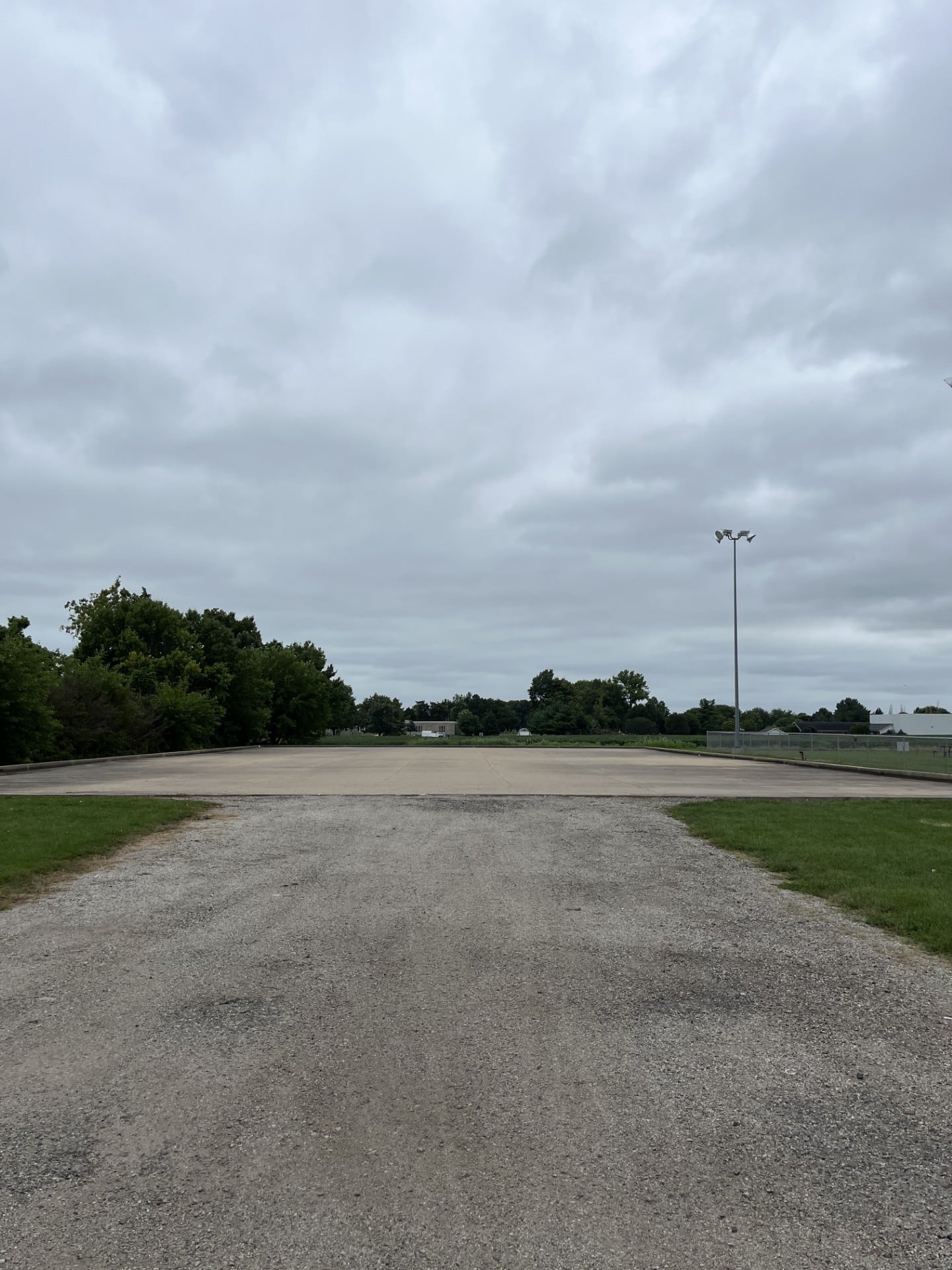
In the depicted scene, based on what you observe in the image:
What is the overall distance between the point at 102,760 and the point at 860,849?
29327 millimetres

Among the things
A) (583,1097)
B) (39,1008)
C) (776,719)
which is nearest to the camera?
(583,1097)

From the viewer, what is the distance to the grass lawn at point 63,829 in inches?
344

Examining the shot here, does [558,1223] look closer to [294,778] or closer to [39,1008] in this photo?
[39,1008]

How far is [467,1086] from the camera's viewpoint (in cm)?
397

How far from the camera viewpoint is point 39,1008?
498 cm

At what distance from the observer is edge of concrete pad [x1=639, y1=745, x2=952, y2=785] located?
24.1 meters

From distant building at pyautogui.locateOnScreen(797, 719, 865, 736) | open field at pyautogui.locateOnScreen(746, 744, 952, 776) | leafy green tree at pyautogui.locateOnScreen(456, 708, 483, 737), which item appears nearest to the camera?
open field at pyautogui.locateOnScreen(746, 744, 952, 776)

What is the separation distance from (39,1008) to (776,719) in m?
179

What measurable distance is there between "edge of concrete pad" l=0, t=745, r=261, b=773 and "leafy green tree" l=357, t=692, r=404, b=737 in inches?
3719

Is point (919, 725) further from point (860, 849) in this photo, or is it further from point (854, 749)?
point (860, 849)

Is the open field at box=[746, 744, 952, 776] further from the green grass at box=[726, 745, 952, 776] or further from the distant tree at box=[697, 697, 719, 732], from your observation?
the distant tree at box=[697, 697, 719, 732]

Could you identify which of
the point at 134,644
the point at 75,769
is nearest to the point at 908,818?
the point at 75,769

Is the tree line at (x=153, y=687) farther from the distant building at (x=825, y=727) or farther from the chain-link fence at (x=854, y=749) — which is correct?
the chain-link fence at (x=854, y=749)

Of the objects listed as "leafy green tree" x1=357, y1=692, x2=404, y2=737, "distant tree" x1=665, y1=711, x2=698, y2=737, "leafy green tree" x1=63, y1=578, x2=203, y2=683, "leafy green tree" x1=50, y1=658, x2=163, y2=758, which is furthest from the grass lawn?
"distant tree" x1=665, y1=711, x2=698, y2=737
